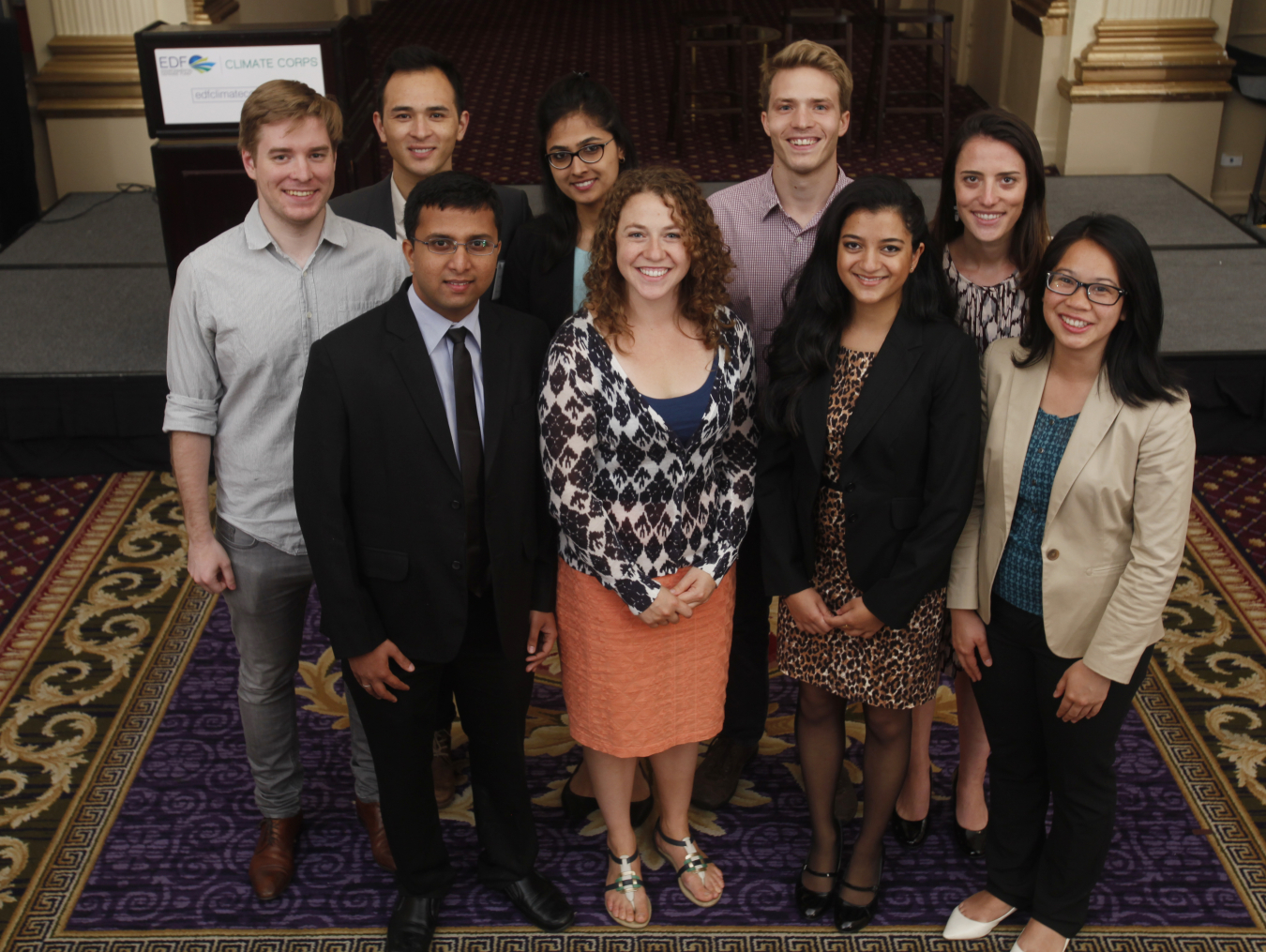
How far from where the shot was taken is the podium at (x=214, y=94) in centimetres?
473

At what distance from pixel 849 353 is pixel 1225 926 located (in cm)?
153

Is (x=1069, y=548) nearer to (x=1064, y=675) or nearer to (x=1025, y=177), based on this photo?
(x=1064, y=675)

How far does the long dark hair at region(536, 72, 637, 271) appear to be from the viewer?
2799 mm

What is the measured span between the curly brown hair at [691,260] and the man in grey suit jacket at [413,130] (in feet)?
1.89

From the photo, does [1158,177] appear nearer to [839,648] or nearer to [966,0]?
[966,0]

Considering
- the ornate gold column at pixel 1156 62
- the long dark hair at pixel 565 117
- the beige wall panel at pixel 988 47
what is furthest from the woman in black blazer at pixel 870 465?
the beige wall panel at pixel 988 47

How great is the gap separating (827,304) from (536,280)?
0.73 m

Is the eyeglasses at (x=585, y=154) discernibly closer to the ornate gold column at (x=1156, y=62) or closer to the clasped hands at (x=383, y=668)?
the clasped hands at (x=383, y=668)

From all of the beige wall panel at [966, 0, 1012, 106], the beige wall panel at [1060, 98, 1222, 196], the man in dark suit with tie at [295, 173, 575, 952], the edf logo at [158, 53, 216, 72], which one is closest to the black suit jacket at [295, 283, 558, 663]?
the man in dark suit with tie at [295, 173, 575, 952]

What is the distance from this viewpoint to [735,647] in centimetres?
310

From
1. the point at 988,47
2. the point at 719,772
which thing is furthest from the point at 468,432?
the point at 988,47

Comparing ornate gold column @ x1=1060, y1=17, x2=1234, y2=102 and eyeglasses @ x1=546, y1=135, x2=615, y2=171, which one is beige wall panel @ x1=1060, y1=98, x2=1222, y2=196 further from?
eyeglasses @ x1=546, y1=135, x2=615, y2=171

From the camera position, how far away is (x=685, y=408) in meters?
2.47

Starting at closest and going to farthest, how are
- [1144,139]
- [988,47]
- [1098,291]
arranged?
1. [1098,291]
2. [1144,139]
3. [988,47]
